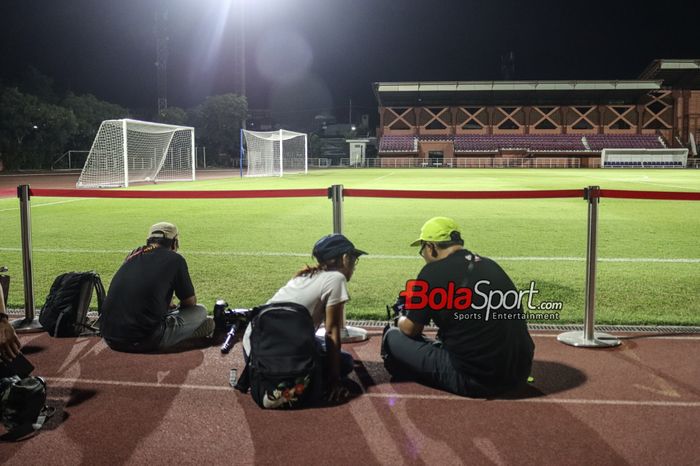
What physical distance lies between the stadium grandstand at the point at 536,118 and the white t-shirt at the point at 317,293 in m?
61.5

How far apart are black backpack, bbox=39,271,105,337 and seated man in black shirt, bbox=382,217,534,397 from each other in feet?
10.2

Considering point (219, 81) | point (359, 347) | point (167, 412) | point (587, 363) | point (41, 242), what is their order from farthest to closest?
point (219, 81), point (41, 242), point (359, 347), point (587, 363), point (167, 412)

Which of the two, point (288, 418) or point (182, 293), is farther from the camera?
point (182, 293)

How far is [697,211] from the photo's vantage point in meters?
16.4

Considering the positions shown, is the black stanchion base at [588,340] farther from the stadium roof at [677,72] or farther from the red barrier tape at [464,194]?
the stadium roof at [677,72]

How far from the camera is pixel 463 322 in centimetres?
387

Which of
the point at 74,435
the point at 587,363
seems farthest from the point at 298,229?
the point at 74,435

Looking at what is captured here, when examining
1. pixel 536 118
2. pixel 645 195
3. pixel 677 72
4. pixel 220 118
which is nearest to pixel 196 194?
pixel 645 195

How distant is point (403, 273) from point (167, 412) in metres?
4.93

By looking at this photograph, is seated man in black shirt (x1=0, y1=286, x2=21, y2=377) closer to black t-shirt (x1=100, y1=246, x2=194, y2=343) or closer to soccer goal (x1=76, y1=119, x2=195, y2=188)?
black t-shirt (x1=100, y1=246, x2=194, y2=343)

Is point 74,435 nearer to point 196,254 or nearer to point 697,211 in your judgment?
point 196,254

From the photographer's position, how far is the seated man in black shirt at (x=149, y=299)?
15.5 ft

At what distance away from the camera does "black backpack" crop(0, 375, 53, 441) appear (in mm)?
3400

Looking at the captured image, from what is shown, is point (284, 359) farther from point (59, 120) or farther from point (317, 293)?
point (59, 120)
